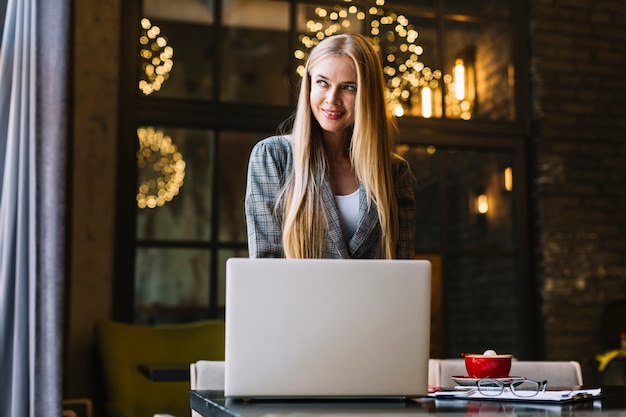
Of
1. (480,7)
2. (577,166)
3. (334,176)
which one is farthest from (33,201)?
(577,166)

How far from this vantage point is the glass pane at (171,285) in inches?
205

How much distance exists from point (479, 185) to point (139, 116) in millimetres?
2273

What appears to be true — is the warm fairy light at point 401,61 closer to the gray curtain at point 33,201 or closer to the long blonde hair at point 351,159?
the gray curtain at point 33,201

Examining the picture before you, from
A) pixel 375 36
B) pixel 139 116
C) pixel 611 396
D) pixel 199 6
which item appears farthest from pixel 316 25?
pixel 611 396

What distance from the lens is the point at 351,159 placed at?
2.02m

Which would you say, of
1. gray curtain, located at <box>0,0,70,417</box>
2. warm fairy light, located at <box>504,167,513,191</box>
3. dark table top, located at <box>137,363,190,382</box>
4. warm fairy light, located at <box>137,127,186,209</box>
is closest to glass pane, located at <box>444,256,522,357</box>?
warm fairy light, located at <box>504,167,513,191</box>

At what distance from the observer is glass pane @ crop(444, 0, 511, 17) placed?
19.2 feet

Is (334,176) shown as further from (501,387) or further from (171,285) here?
(171,285)

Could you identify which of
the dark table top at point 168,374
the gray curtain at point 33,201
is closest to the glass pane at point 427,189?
the dark table top at point 168,374

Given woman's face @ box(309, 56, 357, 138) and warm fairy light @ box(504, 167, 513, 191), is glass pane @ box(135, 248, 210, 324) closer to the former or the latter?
warm fairy light @ box(504, 167, 513, 191)

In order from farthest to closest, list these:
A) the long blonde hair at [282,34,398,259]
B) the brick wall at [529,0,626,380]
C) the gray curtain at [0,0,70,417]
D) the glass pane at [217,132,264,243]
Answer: the brick wall at [529,0,626,380] < the glass pane at [217,132,264,243] < the gray curtain at [0,0,70,417] < the long blonde hair at [282,34,398,259]

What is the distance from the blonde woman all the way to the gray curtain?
2214 millimetres

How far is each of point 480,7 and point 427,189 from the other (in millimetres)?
1268

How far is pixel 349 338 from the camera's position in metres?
1.45
